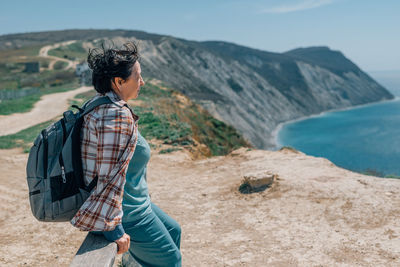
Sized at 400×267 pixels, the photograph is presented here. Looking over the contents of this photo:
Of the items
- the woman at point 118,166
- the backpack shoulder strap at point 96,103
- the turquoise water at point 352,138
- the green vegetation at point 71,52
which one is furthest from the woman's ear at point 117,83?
the green vegetation at point 71,52

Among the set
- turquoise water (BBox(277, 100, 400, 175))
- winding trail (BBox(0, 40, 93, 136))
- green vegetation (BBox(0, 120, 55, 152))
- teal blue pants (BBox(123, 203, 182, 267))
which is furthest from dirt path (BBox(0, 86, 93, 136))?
turquoise water (BBox(277, 100, 400, 175))

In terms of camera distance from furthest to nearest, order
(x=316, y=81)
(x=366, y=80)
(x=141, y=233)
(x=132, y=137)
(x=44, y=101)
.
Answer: (x=366, y=80) → (x=316, y=81) → (x=44, y=101) → (x=141, y=233) → (x=132, y=137)

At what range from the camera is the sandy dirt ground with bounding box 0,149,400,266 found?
485 cm

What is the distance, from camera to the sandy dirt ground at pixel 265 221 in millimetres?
4848

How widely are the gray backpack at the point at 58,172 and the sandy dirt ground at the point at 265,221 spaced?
9.41ft

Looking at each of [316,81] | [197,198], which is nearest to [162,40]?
[316,81]

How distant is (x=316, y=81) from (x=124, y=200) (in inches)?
5342

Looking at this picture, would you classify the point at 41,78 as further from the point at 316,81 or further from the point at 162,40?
the point at 316,81

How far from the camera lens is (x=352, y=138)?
84625 mm

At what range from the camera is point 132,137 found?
226 centimetres

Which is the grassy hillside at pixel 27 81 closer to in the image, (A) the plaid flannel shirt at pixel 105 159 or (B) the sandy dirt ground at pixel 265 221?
(B) the sandy dirt ground at pixel 265 221

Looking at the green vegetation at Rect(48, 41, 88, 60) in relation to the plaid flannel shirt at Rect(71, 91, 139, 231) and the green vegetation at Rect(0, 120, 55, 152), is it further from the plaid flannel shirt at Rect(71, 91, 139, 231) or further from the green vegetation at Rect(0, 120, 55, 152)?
the plaid flannel shirt at Rect(71, 91, 139, 231)

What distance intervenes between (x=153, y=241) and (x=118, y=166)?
0.76m

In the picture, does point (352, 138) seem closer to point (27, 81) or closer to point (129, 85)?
point (27, 81)
